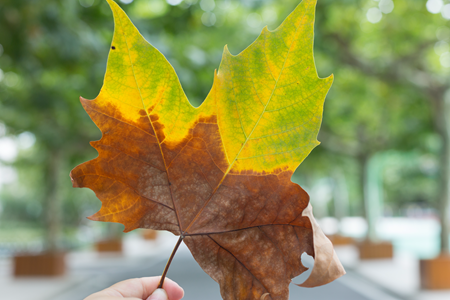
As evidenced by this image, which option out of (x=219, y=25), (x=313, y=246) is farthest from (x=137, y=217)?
(x=219, y=25)

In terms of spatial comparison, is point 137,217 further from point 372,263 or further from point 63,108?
point 372,263

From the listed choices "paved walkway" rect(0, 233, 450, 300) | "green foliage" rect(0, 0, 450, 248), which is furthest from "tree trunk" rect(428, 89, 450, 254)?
"paved walkway" rect(0, 233, 450, 300)

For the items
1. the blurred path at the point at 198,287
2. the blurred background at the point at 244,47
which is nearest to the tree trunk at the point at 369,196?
the blurred background at the point at 244,47

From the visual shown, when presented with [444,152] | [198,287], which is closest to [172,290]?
[198,287]

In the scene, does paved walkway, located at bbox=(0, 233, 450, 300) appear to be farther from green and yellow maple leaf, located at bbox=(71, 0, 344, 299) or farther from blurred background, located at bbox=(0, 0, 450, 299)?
green and yellow maple leaf, located at bbox=(71, 0, 344, 299)

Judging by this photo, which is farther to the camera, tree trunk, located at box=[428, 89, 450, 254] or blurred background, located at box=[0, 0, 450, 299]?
tree trunk, located at box=[428, 89, 450, 254]
